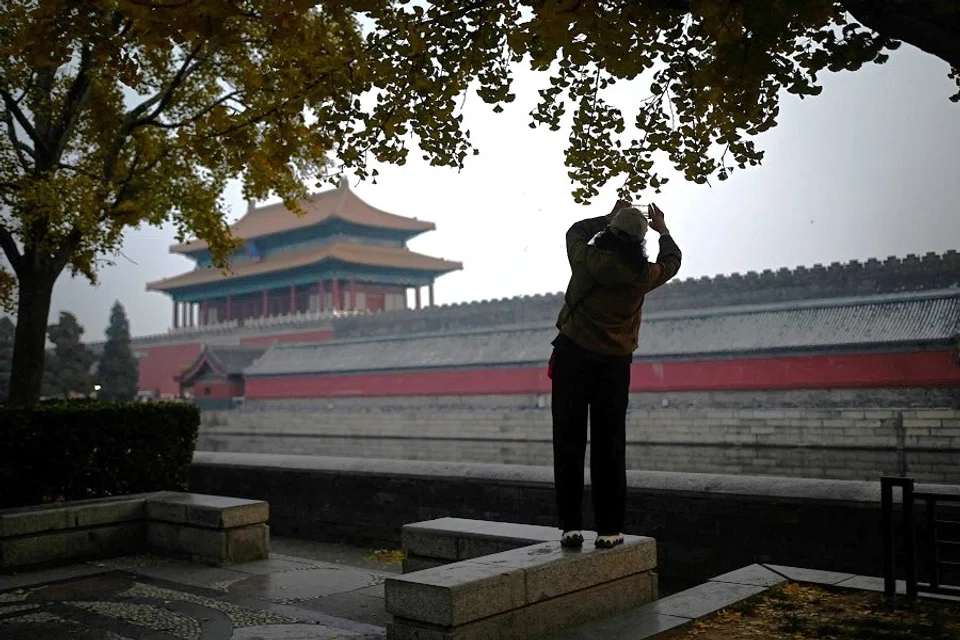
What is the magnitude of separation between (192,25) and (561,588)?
9.52 feet

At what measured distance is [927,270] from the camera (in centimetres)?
2008

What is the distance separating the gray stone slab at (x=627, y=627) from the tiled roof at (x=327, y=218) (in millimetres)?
36347

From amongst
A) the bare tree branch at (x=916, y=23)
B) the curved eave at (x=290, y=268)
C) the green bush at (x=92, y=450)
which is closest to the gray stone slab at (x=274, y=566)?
the green bush at (x=92, y=450)

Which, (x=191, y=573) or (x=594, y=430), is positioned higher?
(x=594, y=430)

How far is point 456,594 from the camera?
2926 mm

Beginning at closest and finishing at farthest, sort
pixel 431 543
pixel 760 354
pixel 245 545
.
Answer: pixel 431 543 → pixel 245 545 → pixel 760 354

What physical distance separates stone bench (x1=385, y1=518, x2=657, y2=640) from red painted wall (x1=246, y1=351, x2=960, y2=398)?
1633 cm

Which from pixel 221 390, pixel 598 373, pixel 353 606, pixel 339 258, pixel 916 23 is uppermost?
pixel 339 258

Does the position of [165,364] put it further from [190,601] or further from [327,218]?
[190,601]

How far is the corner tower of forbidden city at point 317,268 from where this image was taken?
126ft

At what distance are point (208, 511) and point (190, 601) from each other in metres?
1.05

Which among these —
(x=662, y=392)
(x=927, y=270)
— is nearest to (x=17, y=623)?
(x=662, y=392)

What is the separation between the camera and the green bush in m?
6.00

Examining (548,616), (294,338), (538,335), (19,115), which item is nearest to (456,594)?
(548,616)
